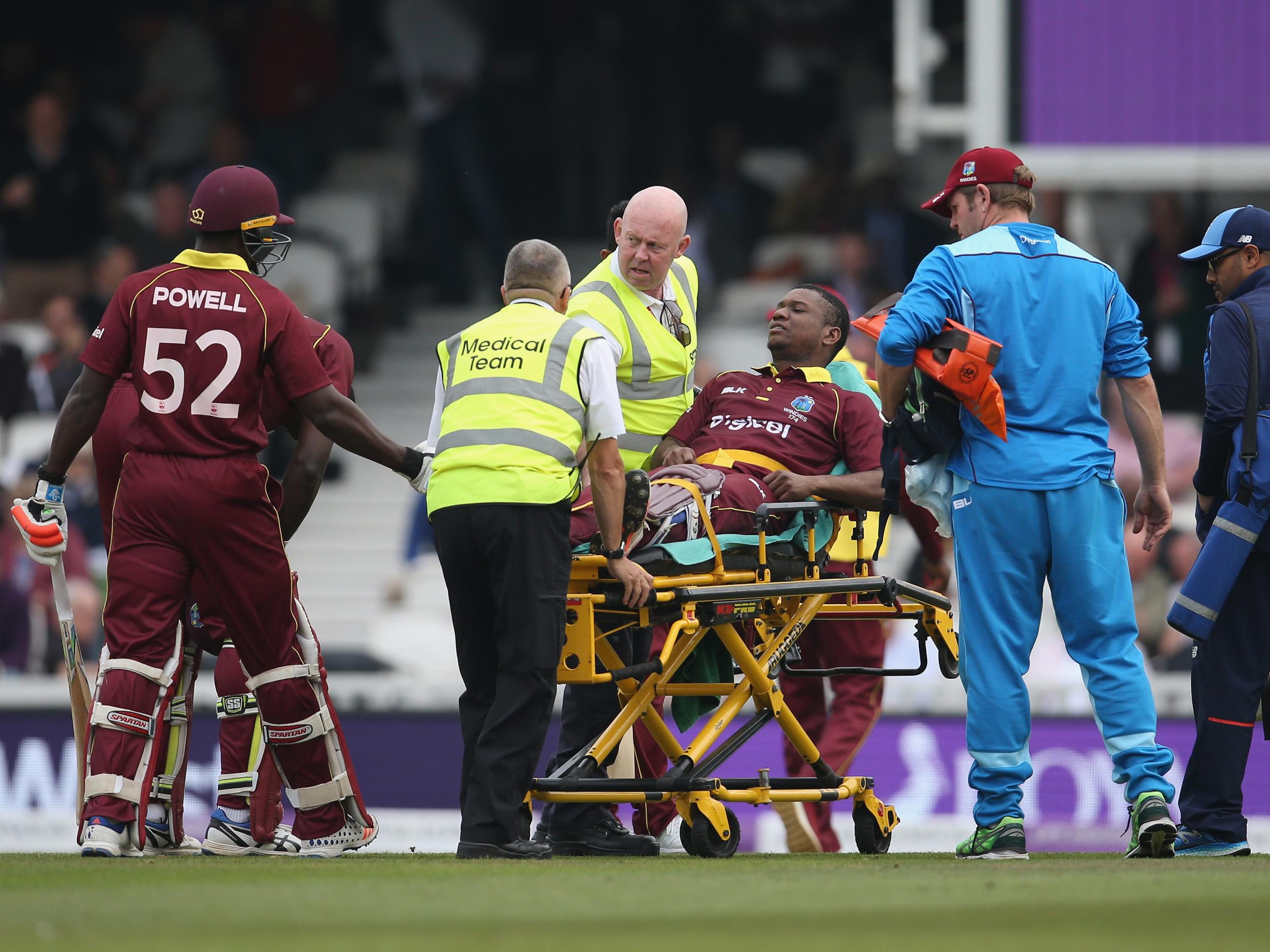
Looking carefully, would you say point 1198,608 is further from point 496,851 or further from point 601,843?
point 496,851

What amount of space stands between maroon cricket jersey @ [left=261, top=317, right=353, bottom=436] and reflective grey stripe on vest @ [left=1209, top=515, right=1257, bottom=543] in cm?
315

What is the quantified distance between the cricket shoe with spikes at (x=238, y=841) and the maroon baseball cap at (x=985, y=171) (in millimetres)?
3211

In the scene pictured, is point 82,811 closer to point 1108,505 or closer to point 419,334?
point 1108,505

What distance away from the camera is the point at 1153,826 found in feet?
21.3

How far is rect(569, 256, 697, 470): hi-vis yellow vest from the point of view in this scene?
25.6 feet

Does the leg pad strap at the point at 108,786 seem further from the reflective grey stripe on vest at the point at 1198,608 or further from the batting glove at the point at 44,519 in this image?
the reflective grey stripe on vest at the point at 1198,608

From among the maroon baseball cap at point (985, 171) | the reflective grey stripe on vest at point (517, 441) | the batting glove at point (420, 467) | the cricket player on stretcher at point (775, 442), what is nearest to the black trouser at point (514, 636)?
the reflective grey stripe on vest at point (517, 441)

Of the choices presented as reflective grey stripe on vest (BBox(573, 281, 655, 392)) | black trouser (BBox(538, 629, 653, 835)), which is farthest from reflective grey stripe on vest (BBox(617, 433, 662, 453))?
black trouser (BBox(538, 629, 653, 835))

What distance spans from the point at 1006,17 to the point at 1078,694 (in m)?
5.82

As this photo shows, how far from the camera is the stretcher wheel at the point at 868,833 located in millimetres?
7578

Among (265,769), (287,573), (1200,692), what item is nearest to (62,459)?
(287,573)

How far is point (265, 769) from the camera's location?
731 cm

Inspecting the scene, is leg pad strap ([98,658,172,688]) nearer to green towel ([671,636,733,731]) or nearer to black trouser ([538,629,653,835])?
black trouser ([538,629,653,835])

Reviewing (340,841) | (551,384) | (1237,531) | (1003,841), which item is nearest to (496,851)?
(340,841)
